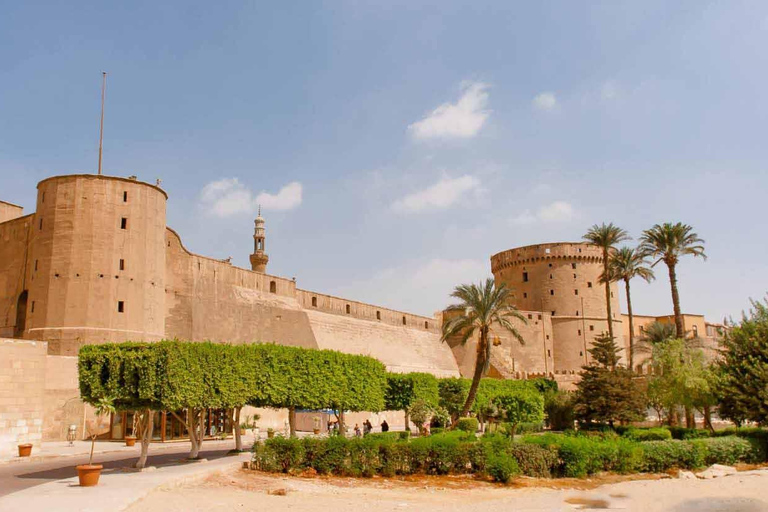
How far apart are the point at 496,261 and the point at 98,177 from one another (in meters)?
44.7

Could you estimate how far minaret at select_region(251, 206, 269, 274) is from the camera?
1737 inches

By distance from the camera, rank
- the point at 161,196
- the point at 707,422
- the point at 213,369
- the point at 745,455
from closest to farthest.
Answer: the point at 213,369
the point at 745,455
the point at 707,422
the point at 161,196

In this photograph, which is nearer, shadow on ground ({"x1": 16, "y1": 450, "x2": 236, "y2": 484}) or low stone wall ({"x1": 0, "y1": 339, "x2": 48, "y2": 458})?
shadow on ground ({"x1": 16, "y1": 450, "x2": 236, "y2": 484})

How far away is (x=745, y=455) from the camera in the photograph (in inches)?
834

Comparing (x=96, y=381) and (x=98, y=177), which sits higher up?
(x=98, y=177)

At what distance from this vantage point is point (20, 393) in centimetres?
2308

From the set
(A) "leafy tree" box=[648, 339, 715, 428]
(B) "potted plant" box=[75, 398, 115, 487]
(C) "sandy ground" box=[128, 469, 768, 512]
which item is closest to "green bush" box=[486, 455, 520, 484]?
(C) "sandy ground" box=[128, 469, 768, 512]

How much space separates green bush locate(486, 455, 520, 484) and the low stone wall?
16.0 m

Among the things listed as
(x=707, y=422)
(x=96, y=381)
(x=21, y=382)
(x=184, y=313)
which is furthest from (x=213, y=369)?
(x=707, y=422)

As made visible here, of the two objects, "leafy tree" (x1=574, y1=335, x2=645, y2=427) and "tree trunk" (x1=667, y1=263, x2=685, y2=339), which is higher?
"tree trunk" (x1=667, y1=263, x2=685, y2=339)

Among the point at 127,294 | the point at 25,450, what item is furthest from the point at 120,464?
the point at 127,294

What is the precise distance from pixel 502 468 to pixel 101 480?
9.45 m

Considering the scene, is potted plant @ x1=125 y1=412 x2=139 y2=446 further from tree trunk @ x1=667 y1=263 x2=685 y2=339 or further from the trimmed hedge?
tree trunk @ x1=667 y1=263 x2=685 y2=339

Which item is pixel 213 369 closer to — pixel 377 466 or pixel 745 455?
pixel 377 466
